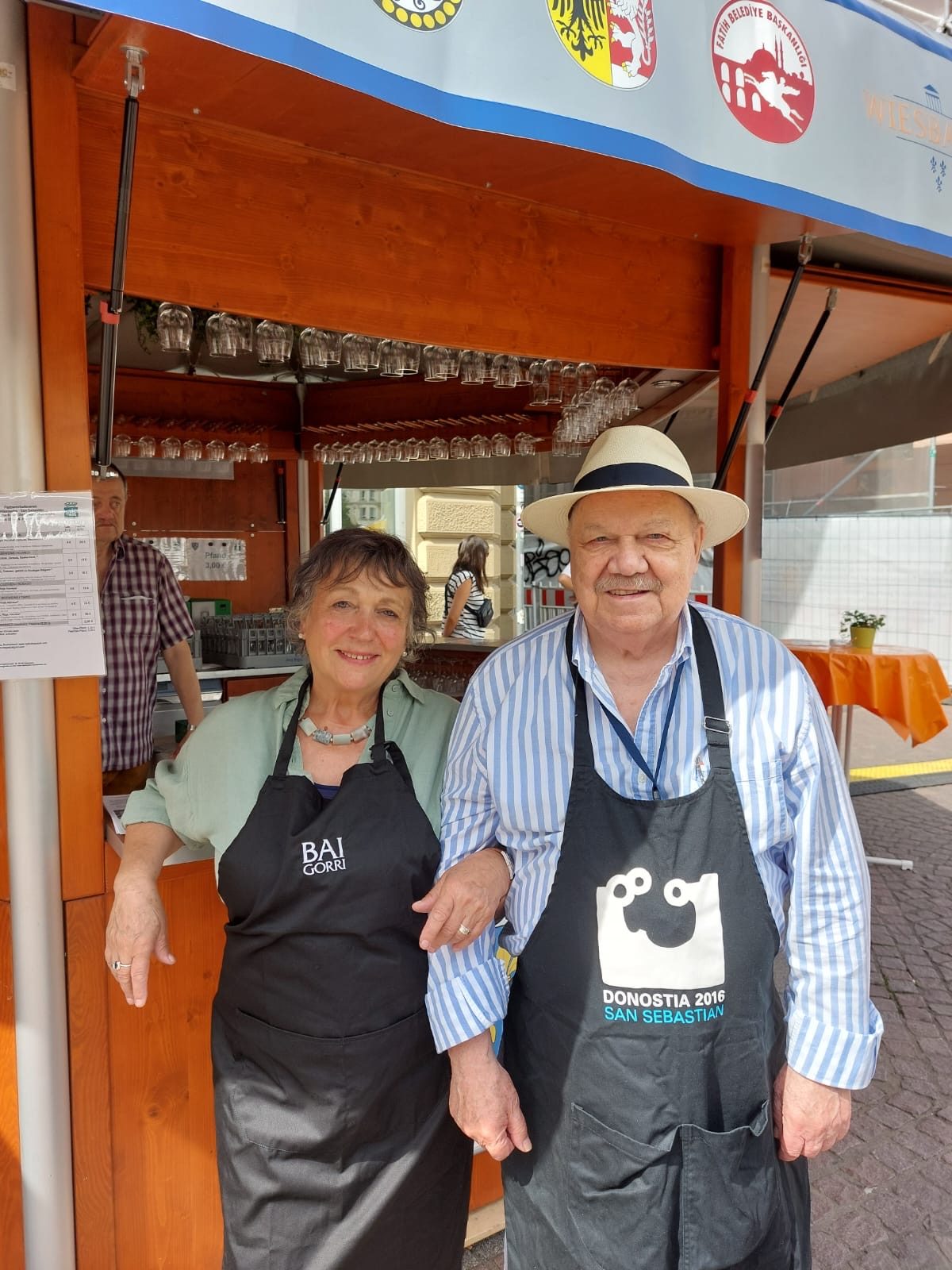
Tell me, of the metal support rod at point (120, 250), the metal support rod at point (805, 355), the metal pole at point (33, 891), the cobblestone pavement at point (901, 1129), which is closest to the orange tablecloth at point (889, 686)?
the cobblestone pavement at point (901, 1129)

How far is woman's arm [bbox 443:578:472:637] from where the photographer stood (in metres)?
7.85

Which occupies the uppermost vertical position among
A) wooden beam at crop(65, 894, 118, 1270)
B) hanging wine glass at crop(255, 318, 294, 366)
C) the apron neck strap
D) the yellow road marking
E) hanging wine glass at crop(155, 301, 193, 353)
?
hanging wine glass at crop(255, 318, 294, 366)

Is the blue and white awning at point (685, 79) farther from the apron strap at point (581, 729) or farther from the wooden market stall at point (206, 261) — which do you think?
the apron strap at point (581, 729)

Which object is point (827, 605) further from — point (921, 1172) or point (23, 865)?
point (23, 865)

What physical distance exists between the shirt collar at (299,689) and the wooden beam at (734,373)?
5.81 feet

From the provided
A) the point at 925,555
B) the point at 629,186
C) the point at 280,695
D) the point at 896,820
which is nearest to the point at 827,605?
the point at 925,555

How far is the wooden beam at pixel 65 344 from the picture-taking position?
2.09 metres

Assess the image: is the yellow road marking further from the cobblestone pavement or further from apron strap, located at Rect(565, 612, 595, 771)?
apron strap, located at Rect(565, 612, 595, 771)

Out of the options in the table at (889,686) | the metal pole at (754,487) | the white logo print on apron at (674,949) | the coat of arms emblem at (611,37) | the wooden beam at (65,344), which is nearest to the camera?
the coat of arms emblem at (611,37)

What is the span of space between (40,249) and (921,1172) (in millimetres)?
3744

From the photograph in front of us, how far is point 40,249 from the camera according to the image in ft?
6.91

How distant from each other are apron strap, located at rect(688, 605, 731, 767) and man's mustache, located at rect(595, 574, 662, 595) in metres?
0.12

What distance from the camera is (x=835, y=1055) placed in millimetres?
1691

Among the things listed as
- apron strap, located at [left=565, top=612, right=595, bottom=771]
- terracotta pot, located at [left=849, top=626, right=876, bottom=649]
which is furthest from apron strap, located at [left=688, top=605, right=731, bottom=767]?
terracotta pot, located at [left=849, top=626, right=876, bottom=649]
